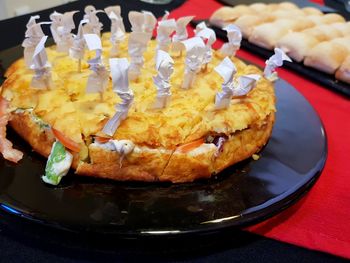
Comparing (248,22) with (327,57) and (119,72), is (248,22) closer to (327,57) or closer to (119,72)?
(327,57)

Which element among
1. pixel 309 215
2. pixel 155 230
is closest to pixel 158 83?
pixel 155 230

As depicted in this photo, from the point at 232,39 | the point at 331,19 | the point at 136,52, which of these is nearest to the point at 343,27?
the point at 331,19

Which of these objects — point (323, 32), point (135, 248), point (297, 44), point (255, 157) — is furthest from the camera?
point (323, 32)

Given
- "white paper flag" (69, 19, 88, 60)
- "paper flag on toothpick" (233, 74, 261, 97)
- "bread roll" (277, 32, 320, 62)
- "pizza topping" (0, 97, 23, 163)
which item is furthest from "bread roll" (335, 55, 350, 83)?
"pizza topping" (0, 97, 23, 163)

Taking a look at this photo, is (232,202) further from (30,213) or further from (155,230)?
(30,213)

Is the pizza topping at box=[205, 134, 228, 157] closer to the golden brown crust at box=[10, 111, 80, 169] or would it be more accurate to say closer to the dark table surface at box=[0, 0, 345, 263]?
the dark table surface at box=[0, 0, 345, 263]

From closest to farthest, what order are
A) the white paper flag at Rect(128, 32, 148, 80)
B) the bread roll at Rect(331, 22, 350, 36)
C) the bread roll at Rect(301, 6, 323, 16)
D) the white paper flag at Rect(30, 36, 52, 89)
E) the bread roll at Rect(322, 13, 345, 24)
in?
the white paper flag at Rect(30, 36, 52, 89), the white paper flag at Rect(128, 32, 148, 80), the bread roll at Rect(331, 22, 350, 36), the bread roll at Rect(322, 13, 345, 24), the bread roll at Rect(301, 6, 323, 16)
